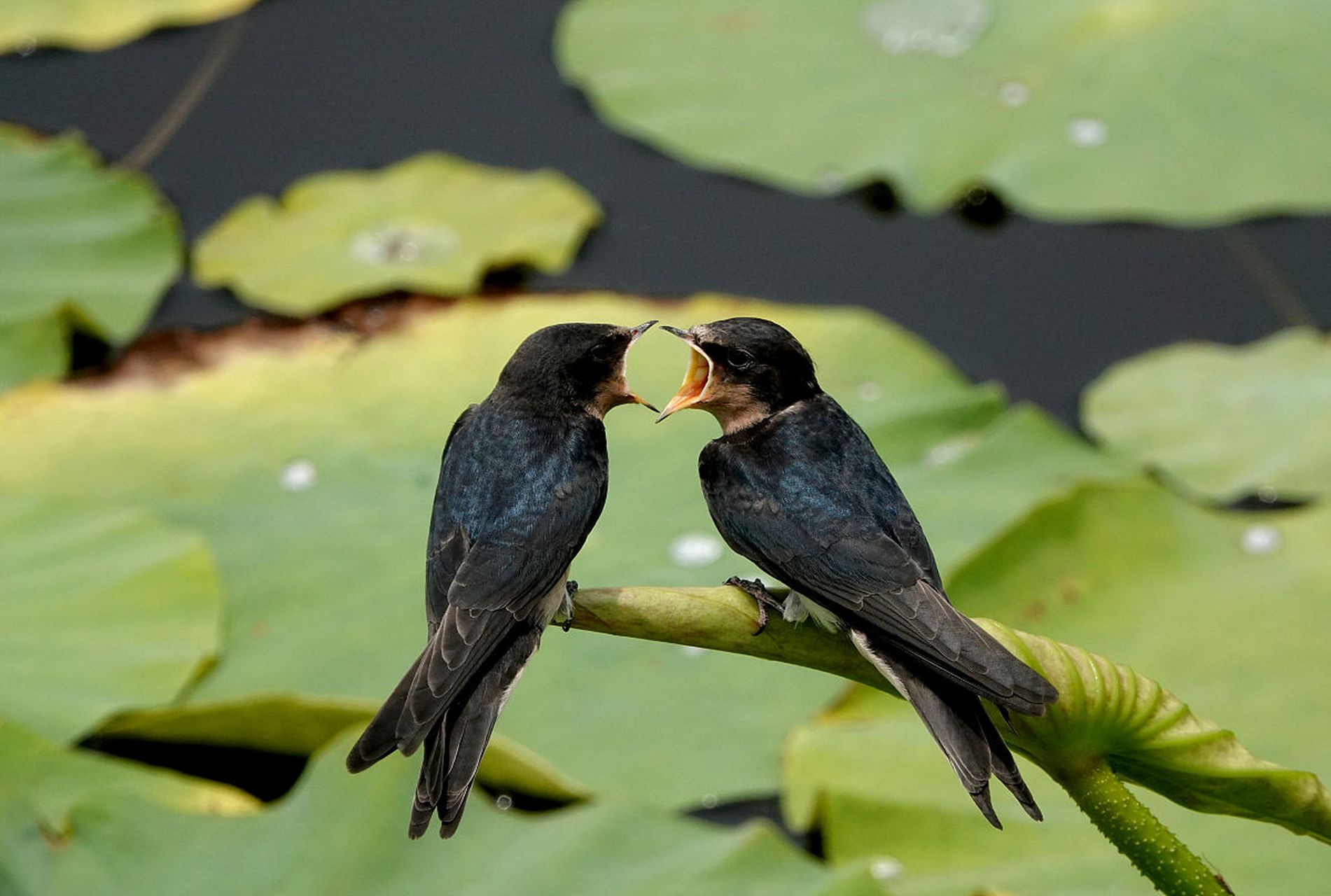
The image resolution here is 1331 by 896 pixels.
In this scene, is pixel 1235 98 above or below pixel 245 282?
above

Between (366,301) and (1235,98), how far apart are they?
2.17 meters

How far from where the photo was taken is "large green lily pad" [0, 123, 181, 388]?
360cm

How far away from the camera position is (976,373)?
148 inches

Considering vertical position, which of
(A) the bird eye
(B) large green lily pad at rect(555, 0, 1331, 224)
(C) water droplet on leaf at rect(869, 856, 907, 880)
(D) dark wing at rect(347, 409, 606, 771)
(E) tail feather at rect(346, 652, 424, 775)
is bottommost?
(C) water droplet on leaf at rect(869, 856, 907, 880)

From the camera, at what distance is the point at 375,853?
7.07ft

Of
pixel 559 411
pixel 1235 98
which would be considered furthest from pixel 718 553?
pixel 1235 98

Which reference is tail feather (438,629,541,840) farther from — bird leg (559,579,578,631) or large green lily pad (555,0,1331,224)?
large green lily pad (555,0,1331,224)

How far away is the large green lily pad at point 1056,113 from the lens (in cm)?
384

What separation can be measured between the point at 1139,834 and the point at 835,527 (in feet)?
1.48

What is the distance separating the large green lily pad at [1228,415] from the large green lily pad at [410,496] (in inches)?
10.0

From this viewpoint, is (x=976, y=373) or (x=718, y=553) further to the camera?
(x=976, y=373)

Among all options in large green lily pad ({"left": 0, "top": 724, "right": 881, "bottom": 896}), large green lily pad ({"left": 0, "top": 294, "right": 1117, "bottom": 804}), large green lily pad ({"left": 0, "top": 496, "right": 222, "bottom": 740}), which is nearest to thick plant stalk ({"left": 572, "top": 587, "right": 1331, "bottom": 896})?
large green lily pad ({"left": 0, "top": 724, "right": 881, "bottom": 896})

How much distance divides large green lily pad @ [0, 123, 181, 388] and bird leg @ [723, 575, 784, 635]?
245 centimetres

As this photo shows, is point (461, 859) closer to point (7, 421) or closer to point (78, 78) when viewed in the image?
point (7, 421)
